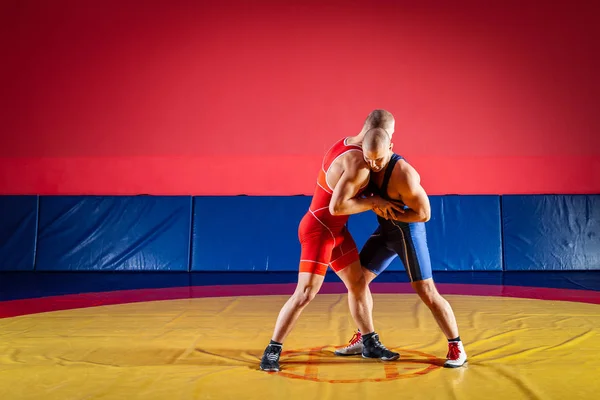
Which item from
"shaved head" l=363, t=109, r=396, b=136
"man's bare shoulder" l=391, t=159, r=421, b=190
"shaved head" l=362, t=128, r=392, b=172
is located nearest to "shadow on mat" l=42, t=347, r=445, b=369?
"man's bare shoulder" l=391, t=159, r=421, b=190

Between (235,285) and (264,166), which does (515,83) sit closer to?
(264,166)

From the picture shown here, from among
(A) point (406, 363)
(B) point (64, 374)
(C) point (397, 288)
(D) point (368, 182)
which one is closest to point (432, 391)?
(A) point (406, 363)

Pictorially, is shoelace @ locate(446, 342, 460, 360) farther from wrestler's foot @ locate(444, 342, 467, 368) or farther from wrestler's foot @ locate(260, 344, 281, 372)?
wrestler's foot @ locate(260, 344, 281, 372)

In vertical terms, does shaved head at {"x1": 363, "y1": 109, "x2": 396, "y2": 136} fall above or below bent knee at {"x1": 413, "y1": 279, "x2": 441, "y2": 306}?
above

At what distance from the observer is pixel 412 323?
460 cm

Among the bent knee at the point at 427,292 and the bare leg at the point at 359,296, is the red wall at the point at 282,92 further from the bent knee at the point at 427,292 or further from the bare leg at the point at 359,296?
the bent knee at the point at 427,292

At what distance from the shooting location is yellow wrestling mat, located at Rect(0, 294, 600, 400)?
2961 millimetres

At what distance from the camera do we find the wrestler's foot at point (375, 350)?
3574 millimetres

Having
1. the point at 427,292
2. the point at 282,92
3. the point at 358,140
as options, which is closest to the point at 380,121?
the point at 358,140

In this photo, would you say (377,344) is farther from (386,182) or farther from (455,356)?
(386,182)

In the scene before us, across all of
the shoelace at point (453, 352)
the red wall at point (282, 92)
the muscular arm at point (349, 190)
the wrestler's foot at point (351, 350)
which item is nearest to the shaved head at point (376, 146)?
the muscular arm at point (349, 190)

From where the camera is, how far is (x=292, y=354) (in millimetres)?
3713

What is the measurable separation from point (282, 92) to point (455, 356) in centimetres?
591

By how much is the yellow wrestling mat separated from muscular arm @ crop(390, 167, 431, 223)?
79 cm
